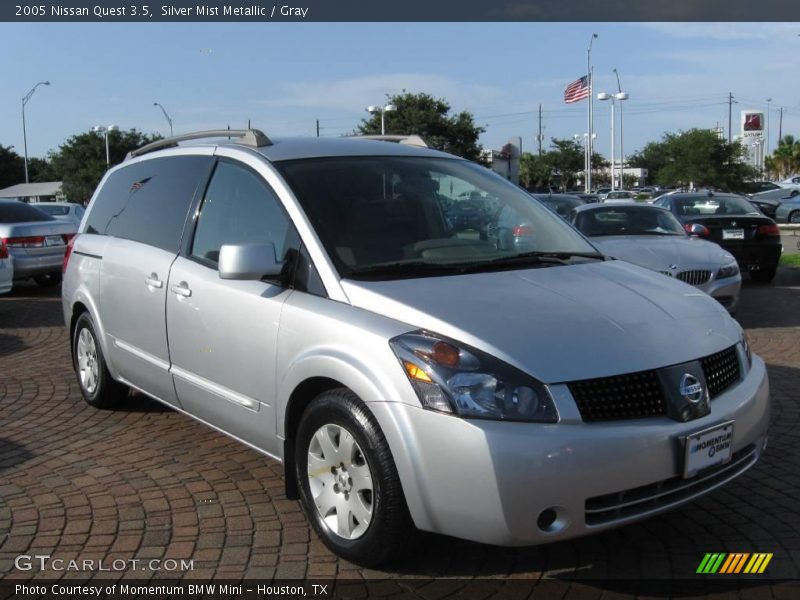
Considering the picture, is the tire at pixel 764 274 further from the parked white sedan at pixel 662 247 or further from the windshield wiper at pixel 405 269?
the windshield wiper at pixel 405 269

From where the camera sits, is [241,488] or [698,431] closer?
[698,431]

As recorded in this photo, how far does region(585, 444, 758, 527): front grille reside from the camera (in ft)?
10.1

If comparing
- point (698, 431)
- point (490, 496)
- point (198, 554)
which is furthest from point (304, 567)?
point (698, 431)

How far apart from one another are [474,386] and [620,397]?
56 cm

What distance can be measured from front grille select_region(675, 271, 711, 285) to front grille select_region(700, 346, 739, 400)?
5269 millimetres

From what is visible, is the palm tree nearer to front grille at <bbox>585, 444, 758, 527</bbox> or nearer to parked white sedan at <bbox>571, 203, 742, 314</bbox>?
parked white sedan at <bbox>571, 203, 742, 314</bbox>

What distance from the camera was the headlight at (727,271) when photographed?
8859 millimetres

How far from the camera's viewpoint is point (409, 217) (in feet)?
13.9

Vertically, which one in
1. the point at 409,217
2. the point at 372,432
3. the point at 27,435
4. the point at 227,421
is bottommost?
the point at 27,435

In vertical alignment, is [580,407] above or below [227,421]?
above

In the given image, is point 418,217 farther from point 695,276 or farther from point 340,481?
point 695,276

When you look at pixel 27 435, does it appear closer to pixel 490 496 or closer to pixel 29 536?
pixel 29 536

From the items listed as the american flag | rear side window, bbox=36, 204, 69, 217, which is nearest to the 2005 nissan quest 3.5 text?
rear side window, bbox=36, 204, 69, 217

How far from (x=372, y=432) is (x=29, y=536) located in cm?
183
